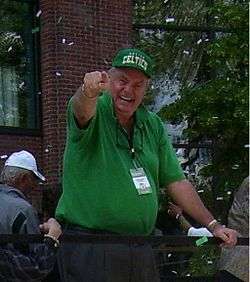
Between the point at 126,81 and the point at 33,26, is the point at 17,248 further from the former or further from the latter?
the point at 33,26

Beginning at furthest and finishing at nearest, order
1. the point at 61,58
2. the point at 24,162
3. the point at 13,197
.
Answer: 1. the point at 61,58
2. the point at 24,162
3. the point at 13,197

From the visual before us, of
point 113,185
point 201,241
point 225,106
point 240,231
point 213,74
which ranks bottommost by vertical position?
point 240,231

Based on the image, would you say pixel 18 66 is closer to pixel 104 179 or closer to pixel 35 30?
pixel 35 30

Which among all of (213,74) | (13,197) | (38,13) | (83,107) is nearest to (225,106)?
(213,74)

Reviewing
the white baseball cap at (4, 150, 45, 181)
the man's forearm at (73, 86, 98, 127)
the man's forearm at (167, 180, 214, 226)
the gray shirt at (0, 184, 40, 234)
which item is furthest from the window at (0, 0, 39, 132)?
the man's forearm at (73, 86, 98, 127)

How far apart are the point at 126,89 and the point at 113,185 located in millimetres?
434

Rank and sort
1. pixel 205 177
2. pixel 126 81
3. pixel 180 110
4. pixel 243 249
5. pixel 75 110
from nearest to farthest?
pixel 75 110 < pixel 126 81 < pixel 243 249 < pixel 180 110 < pixel 205 177

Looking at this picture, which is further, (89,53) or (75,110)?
→ (89,53)

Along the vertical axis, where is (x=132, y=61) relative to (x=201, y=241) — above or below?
above

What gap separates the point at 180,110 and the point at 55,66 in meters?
2.19

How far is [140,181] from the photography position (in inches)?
155

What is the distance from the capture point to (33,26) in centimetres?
1248

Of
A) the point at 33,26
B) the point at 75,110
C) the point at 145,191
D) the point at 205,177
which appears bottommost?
the point at 205,177

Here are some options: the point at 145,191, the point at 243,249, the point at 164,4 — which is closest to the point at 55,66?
the point at 164,4
